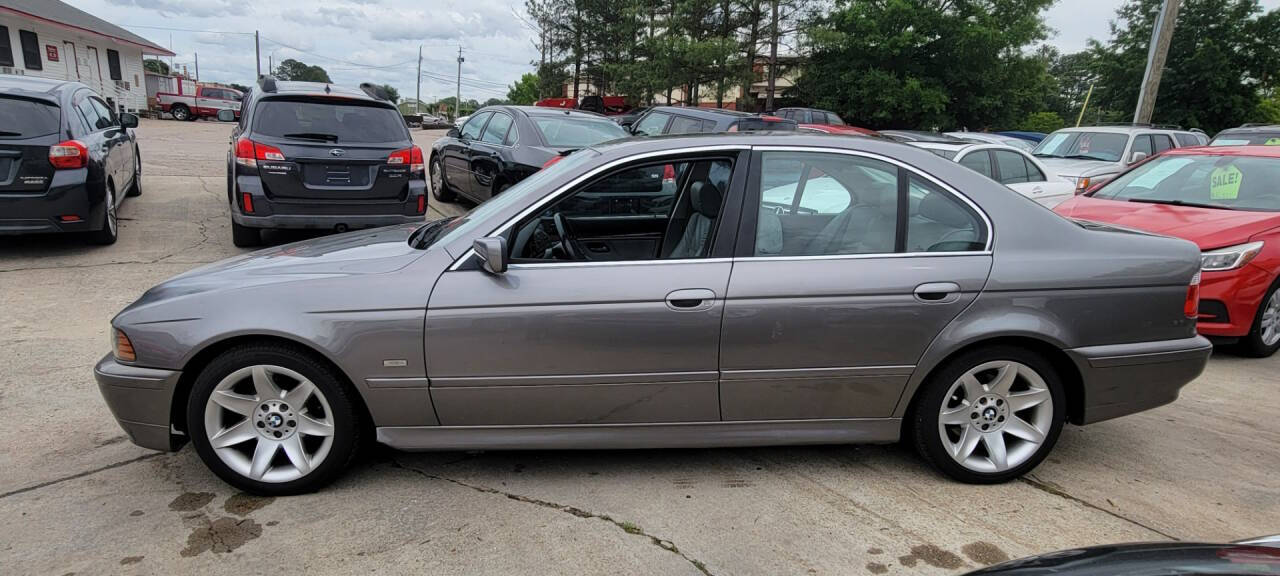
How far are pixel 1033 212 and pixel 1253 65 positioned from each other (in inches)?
1244

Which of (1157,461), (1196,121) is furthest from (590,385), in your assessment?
(1196,121)

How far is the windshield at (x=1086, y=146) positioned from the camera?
12.2 m

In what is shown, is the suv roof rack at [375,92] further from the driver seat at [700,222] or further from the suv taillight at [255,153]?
the driver seat at [700,222]

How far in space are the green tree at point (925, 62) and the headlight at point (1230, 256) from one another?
2324cm

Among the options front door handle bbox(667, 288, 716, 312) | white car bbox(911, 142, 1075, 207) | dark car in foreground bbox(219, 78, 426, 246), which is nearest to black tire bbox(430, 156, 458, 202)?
dark car in foreground bbox(219, 78, 426, 246)

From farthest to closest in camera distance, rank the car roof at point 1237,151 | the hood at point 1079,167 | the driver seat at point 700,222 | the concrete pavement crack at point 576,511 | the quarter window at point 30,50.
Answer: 1. the quarter window at point 30,50
2. the hood at point 1079,167
3. the car roof at point 1237,151
4. the driver seat at point 700,222
5. the concrete pavement crack at point 576,511

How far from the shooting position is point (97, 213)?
6965mm

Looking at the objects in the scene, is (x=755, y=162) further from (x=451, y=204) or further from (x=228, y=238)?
(x=451, y=204)

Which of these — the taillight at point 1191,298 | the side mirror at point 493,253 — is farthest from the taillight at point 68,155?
the taillight at point 1191,298

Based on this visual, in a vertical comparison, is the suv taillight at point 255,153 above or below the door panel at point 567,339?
above

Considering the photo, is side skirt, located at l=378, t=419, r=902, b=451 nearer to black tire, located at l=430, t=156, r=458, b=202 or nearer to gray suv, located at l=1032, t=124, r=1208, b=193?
black tire, located at l=430, t=156, r=458, b=202

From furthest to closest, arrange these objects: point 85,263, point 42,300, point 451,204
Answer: point 451,204, point 85,263, point 42,300

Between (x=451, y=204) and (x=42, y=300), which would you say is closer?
(x=42, y=300)

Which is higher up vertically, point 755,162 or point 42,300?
point 755,162
